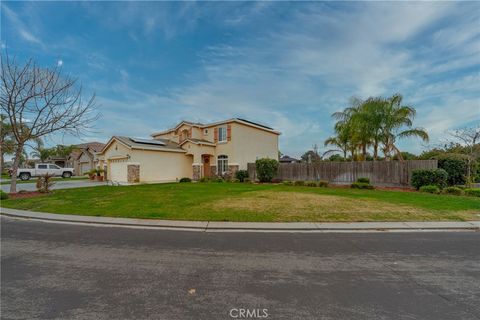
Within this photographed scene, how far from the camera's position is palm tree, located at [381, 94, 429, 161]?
19.1m

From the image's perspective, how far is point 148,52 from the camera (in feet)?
51.4

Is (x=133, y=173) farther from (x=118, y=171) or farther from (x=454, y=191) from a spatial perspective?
(x=454, y=191)

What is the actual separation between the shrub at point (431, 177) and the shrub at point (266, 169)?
10712 millimetres

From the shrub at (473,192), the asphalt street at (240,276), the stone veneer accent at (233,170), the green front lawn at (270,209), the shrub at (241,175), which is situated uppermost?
the stone veneer accent at (233,170)

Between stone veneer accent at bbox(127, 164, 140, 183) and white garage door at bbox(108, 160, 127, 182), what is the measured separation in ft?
3.36

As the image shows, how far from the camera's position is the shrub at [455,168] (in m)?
15.4

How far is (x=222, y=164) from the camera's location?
2522 centimetres

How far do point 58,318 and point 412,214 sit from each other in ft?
33.5

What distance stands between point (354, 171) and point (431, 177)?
17.3 feet

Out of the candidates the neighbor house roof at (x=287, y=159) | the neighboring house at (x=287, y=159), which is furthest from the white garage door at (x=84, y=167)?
the neighbor house roof at (x=287, y=159)

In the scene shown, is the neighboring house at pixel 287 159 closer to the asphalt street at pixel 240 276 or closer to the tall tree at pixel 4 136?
the tall tree at pixel 4 136

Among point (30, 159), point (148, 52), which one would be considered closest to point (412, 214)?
point (148, 52)

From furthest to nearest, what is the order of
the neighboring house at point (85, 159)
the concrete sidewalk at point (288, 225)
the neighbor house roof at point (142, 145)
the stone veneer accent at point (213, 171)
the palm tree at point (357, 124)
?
the neighboring house at point (85, 159), the stone veneer accent at point (213, 171), the neighbor house roof at point (142, 145), the palm tree at point (357, 124), the concrete sidewalk at point (288, 225)

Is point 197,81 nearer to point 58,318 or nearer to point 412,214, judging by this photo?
point 412,214
